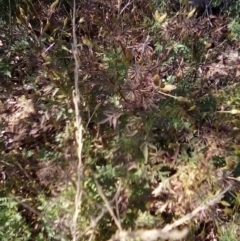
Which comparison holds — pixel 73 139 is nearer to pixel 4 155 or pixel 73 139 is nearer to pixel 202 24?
pixel 4 155

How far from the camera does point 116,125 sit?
103 inches

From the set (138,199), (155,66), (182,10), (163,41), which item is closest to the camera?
(138,199)

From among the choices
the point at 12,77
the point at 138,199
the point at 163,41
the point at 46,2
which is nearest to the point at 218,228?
the point at 138,199

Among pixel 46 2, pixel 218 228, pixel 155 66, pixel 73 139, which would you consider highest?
pixel 46 2

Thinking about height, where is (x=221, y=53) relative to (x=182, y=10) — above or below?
below

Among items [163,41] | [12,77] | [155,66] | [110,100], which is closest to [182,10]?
[163,41]

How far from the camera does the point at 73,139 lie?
8.66 feet

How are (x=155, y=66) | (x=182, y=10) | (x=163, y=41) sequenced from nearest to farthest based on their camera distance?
(x=155, y=66), (x=163, y=41), (x=182, y=10)

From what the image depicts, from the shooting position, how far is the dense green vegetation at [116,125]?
8.24ft

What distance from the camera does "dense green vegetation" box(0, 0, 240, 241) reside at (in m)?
2.51

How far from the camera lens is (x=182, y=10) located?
3.13m

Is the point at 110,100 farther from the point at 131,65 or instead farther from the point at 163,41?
the point at 163,41

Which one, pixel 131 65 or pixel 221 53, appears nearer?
pixel 131 65

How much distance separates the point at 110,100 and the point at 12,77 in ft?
2.21
